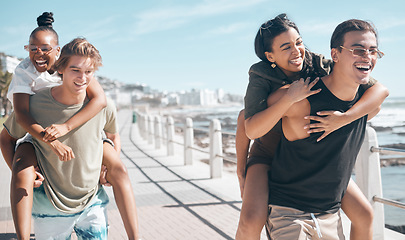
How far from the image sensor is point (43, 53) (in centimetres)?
260

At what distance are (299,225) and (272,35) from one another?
39.9 inches

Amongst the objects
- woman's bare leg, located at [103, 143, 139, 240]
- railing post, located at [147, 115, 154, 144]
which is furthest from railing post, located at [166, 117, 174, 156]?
woman's bare leg, located at [103, 143, 139, 240]

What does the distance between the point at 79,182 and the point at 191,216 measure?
276cm

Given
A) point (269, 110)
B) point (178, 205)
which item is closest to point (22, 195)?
point (269, 110)

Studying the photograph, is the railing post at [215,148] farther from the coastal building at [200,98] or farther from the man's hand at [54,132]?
the coastal building at [200,98]

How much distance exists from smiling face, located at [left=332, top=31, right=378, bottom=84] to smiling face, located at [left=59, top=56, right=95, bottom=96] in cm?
143

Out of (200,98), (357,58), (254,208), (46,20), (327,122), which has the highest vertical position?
(46,20)

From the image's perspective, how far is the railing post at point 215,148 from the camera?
7.41 metres

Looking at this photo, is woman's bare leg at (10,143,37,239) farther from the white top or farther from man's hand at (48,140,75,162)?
the white top

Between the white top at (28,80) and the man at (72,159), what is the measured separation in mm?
101

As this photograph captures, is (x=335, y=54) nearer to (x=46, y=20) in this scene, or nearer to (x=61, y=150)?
(x=61, y=150)

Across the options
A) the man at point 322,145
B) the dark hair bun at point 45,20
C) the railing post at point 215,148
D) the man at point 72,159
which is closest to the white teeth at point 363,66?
the man at point 322,145

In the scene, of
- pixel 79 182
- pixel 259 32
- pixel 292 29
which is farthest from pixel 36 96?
pixel 292 29

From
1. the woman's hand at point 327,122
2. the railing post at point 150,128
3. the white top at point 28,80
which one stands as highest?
the white top at point 28,80
